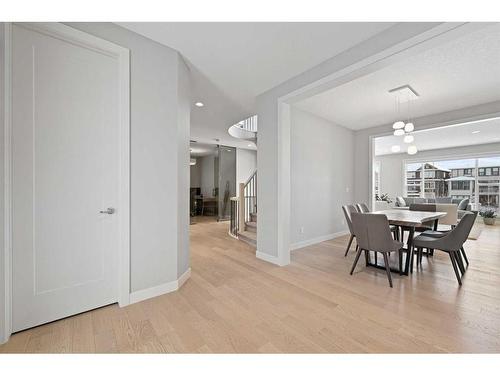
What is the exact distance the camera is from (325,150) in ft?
15.6

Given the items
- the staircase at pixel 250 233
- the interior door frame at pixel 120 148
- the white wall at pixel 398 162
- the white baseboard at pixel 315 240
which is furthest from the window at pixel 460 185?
the interior door frame at pixel 120 148

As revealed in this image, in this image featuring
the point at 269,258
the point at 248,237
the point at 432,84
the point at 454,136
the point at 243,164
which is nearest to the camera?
the point at 432,84

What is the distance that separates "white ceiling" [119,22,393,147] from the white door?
2.25 feet

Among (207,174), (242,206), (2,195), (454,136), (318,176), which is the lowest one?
(242,206)

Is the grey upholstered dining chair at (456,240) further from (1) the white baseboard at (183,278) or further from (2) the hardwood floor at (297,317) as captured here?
(1) the white baseboard at (183,278)

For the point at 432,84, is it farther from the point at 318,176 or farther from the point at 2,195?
the point at 2,195

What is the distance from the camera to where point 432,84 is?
3.13 meters

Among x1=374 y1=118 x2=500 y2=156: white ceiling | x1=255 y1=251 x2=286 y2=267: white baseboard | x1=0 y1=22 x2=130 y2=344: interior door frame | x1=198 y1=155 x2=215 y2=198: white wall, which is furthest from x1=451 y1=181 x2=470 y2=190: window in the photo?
x1=0 y1=22 x2=130 y2=344: interior door frame

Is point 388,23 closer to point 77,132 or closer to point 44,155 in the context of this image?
point 77,132

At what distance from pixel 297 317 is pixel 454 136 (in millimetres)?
7653

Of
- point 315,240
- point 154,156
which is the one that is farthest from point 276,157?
point 315,240

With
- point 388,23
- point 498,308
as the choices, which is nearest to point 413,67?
point 388,23

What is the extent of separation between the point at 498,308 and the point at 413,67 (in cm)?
283
